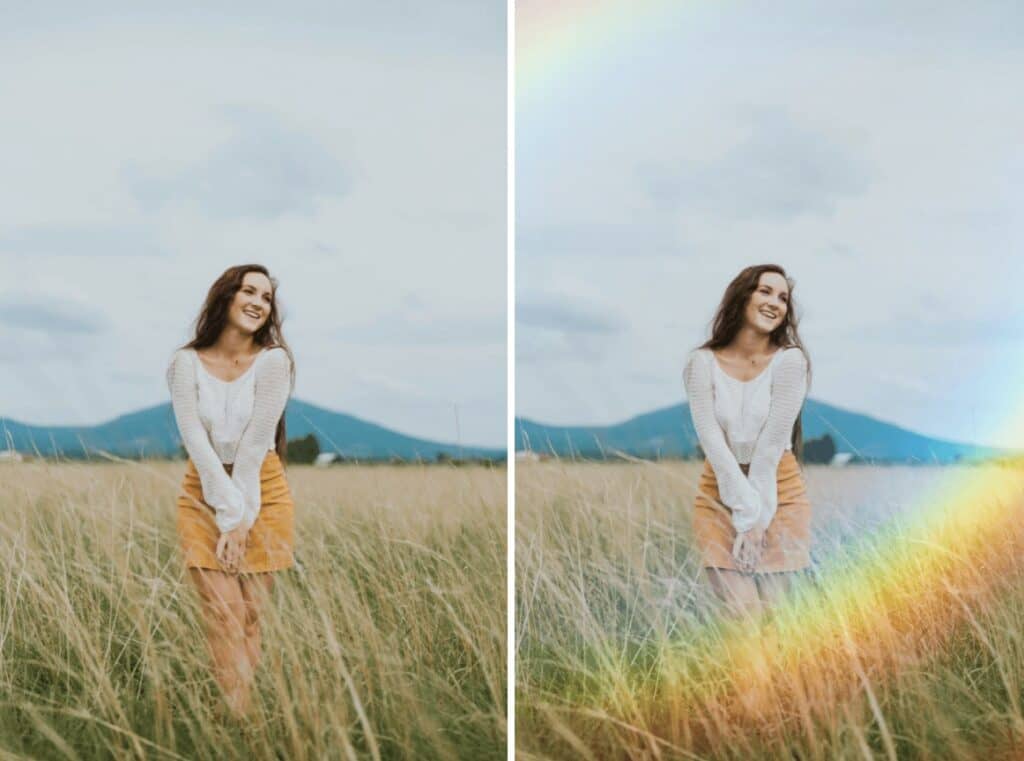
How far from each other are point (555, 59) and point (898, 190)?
3.18 ft

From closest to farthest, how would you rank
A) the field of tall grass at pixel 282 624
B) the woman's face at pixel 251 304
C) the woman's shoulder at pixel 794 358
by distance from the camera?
the field of tall grass at pixel 282 624, the woman's face at pixel 251 304, the woman's shoulder at pixel 794 358

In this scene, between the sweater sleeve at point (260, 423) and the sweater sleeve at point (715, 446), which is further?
the sweater sleeve at point (715, 446)

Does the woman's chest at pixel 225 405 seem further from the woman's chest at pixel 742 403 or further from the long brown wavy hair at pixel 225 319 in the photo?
the woman's chest at pixel 742 403

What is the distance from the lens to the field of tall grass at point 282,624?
10.9ft

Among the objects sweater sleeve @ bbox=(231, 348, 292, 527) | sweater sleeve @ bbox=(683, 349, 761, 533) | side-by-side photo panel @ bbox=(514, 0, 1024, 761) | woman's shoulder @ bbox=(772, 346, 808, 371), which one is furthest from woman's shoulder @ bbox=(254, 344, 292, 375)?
woman's shoulder @ bbox=(772, 346, 808, 371)

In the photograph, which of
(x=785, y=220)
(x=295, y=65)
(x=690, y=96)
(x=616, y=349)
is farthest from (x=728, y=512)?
(x=295, y=65)

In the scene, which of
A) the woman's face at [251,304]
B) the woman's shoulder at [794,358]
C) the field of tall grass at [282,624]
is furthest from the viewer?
the woman's shoulder at [794,358]

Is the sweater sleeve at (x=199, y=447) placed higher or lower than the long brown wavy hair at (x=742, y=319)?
lower

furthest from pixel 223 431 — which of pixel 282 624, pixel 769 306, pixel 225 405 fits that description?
pixel 769 306

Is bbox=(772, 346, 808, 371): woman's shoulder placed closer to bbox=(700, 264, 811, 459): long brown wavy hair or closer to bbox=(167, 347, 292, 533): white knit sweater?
bbox=(700, 264, 811, 459): long brown wavy hair

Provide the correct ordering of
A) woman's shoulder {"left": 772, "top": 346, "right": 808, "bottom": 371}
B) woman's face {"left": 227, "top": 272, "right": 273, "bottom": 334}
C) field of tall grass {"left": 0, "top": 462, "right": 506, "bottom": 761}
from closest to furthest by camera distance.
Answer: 1. field of tall grass {"left": 0, "top": 462, "right": 506, "bottom": 761}
2. woman's face {"left": 227, "top": 272, "right": 273, "bottom": 334}
3. woman's shoulder {"left": 772, "top": 346, "right": 808, "bottom": 371}

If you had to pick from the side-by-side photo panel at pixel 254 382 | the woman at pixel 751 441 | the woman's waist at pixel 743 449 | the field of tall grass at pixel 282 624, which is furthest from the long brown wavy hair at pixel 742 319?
the field of tall grass at pixel 282 624

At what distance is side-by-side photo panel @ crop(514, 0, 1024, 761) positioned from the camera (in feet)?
11.3

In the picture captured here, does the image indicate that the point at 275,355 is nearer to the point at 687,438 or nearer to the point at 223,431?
the point at 223,431
